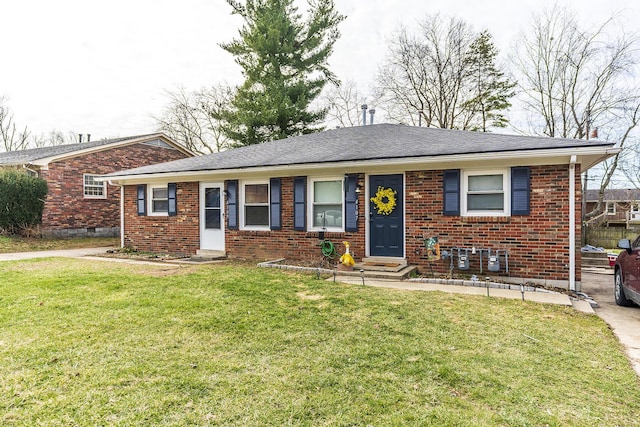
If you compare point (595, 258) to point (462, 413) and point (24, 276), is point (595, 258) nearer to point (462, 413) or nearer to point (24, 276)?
point (462, 413)

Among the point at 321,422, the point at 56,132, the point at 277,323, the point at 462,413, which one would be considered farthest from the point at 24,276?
the point at 56,132

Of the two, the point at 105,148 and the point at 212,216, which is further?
the point at 105,148

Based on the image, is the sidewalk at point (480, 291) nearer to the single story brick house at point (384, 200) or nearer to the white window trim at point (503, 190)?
the single story brick house at point (384, 200)

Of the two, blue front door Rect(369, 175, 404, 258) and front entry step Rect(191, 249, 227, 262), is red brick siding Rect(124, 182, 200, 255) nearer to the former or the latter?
front entry step Rect(191, 249, 227, 262)

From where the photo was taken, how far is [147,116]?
26.7 metres

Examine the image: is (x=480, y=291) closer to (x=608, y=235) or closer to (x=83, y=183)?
(x=608, y=235)

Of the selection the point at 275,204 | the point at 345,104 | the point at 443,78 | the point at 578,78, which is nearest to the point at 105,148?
the point at 275,204

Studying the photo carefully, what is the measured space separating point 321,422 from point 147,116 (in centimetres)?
2893

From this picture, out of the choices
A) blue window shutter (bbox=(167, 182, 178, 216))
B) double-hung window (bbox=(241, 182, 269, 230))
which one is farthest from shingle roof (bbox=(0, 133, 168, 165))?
double-hung window (bbox=(241, 182, 269, 230))

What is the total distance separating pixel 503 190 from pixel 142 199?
1038cm

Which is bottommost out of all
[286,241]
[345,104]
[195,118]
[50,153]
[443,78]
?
[286,241]

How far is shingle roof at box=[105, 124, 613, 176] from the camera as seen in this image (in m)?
7.31

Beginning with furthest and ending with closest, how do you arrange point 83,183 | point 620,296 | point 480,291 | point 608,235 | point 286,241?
1. point 83,183
2. point 608,235
3. point 286,241
4. point 480,291
5. point 620,296

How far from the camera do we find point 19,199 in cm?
1405
